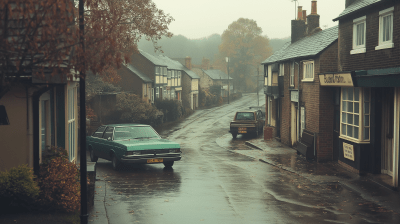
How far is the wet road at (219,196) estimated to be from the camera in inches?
365

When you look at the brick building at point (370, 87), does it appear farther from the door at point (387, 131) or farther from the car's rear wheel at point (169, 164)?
the car's rear wheel at point (169, 164)

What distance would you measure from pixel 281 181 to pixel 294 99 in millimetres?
9577

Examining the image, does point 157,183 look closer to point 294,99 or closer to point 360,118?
point 360,118

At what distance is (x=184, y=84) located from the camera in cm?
6153

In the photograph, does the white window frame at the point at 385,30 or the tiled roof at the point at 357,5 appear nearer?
the white window frame at the point at 385,30

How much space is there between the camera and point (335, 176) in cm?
1514

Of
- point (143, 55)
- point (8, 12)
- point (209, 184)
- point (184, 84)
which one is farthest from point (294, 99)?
point (184, 84)

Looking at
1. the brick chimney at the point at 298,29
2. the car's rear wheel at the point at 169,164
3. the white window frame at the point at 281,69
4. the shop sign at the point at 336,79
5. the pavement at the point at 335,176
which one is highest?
the brick chimney at the point at 298,29

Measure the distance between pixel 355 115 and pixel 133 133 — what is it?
26.7ft

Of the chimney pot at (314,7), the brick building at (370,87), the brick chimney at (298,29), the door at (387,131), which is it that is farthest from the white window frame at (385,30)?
the brick chimney at (298,29)

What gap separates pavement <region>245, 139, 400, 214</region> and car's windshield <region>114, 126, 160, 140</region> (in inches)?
215

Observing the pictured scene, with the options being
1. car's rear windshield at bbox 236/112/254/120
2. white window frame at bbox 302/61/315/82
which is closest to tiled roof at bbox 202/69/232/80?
car's rear windshield at bbox 236/112/254/120

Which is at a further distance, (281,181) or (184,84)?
(184,84)

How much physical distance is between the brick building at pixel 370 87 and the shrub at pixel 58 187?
335 inches
